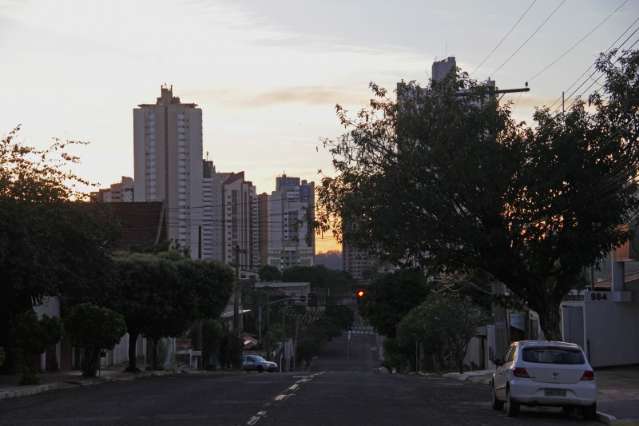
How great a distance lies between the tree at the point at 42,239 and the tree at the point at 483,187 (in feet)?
28.8

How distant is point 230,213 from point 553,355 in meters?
129

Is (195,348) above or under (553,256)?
under

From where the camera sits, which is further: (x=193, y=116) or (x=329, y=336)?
(x=193, y=116)

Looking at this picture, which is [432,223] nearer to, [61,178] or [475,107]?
[475,107]

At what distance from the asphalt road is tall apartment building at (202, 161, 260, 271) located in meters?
111

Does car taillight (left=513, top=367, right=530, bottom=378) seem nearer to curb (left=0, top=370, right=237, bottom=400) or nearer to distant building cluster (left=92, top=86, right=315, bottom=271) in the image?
curb (left=0, top=370, right=237, bottom=400)

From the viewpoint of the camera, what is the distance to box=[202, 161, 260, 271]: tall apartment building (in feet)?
490

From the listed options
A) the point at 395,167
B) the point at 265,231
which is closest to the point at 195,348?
the point at 395,167

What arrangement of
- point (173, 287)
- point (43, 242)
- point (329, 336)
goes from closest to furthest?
point (43, 242) < point (173, 287) < point (329, 336)

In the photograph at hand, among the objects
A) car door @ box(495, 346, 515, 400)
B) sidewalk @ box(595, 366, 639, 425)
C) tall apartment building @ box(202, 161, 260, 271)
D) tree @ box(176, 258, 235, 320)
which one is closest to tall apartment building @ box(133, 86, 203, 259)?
tall apartment building @ box(202, 161, 260, 271)

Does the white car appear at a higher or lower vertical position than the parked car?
higher

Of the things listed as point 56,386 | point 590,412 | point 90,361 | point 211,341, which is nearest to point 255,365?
A: point 211,341

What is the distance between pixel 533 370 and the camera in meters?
21.2

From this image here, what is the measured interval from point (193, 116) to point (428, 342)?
91.7 metres
